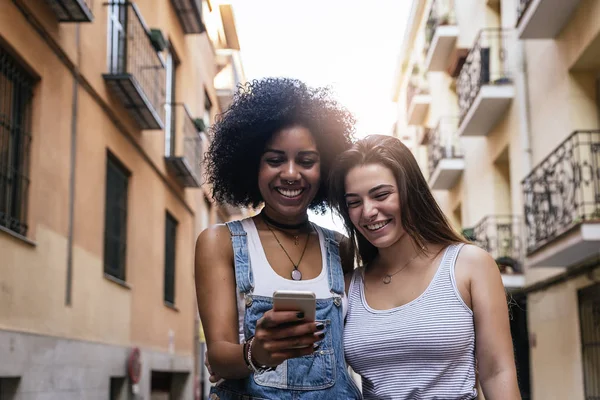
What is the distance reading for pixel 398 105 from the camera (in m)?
33.5

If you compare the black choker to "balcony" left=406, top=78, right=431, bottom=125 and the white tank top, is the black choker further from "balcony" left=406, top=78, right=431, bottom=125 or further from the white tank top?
"balcony" left=406, top=78, right=431, bottom=125

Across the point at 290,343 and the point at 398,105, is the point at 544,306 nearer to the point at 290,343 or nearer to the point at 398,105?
the point at 290,343

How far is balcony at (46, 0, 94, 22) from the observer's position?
812 cm

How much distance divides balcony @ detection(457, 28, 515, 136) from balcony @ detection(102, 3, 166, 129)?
229 inches

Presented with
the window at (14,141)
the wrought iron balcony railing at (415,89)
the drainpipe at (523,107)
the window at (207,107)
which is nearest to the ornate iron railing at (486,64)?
the drainpipe at (523,107)

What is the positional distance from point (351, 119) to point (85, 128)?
625cm

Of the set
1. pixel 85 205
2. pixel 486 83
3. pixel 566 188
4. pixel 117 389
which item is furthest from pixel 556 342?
pixel 85 205

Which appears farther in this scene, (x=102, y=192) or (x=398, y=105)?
(x=398, y=105)

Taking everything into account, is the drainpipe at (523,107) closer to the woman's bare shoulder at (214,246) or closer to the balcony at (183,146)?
the balcony at (183,146)

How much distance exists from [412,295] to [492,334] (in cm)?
37

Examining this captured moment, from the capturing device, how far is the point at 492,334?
10.6 feet

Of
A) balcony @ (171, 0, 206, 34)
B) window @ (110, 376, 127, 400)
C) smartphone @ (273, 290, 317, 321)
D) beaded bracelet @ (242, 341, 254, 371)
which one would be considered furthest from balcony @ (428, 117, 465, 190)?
smartphone @ (273, 290, 317, 321)

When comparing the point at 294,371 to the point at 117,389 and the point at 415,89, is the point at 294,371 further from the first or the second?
the point at 415,89

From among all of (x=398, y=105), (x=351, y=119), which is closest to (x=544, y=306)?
(x=351, y=119)
